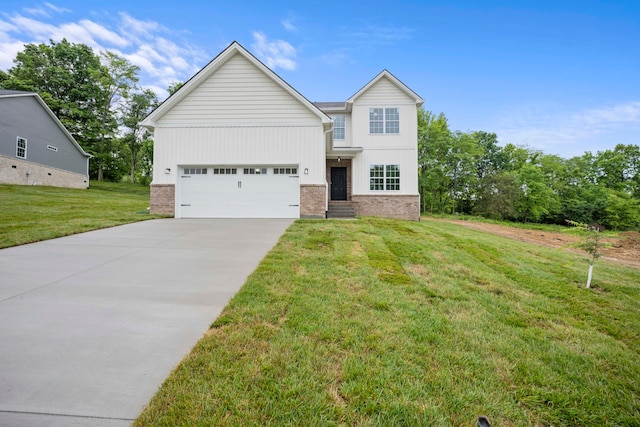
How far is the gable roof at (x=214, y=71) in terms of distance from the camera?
10672 millimetres

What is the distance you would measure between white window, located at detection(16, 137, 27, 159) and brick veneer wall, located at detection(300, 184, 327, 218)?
856 inches

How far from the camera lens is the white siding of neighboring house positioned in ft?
46.8

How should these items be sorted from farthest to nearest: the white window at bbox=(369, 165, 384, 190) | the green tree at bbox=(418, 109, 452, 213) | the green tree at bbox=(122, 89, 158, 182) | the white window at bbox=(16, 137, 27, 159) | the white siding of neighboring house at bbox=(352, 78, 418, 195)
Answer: the green tree at bbox=(122, 89, 158, 182) → the green tree at bbox=(418, 109, 452, 213) → the white window at bbox=(16, 137, 27, 159) → the white window at bbox=(369, 165, 384, 190) → the white siding of neighboring house at bbox=(352, 78, 418, 195)

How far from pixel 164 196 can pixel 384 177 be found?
1039 centimetres

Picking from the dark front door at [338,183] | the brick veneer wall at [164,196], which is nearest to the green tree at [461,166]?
the dark front door at [338,183]

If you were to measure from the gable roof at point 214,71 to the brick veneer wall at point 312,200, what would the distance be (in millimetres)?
2672

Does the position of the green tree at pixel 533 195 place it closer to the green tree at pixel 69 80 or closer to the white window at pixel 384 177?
the white window at pixel 384 177

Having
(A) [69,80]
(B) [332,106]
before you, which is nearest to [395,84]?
(B) [332,106]

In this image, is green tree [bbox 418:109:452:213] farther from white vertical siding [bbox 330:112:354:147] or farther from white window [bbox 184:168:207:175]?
white window [bbox 184:168:207:175]

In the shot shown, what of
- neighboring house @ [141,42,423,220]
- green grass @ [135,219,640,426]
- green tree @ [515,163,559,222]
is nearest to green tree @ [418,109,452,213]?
green tree @ [515,163,559,222]

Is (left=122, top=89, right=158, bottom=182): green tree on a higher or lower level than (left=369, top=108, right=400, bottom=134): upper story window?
higher

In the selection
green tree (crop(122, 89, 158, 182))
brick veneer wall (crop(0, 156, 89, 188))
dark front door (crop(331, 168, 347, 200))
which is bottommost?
dark front door (crop(331, 168, 347, 200))

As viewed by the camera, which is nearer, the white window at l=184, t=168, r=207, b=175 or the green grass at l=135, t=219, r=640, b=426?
the green grass at l=135, t=219, r=640, b=426

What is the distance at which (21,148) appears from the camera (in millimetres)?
18938
